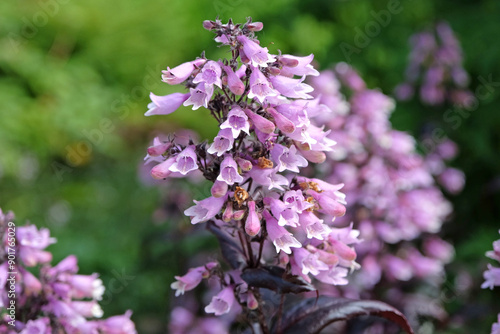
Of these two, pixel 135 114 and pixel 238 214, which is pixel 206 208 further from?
pixel 135 114

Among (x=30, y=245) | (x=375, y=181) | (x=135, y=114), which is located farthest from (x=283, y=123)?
(x=135, y=114)

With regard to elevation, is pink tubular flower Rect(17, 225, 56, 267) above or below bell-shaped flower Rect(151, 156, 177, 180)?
below

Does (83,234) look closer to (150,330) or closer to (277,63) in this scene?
(150,330)

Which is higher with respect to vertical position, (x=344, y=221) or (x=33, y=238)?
(x=33, y=238)

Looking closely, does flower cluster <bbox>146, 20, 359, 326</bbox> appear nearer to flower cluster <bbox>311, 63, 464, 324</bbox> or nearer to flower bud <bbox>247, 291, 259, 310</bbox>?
flower bud <bbox>247, 291, 259, 310</bbox>

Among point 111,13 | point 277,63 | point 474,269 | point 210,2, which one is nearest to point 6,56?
point 111,13

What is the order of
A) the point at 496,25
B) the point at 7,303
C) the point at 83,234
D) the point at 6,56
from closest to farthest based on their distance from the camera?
the point at 7,303 < the point at 496,25 < the point at 83,234 < the point at 6,56

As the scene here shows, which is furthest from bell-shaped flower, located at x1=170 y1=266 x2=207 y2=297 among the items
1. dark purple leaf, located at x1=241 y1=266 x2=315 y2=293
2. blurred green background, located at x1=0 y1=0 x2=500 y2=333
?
blurred green background, located at x1=0 y1=0 x2=500 y2=333
